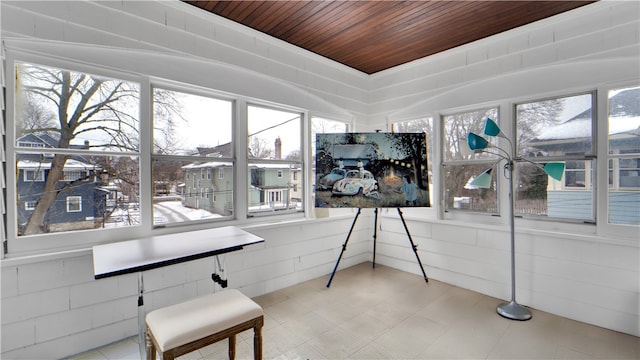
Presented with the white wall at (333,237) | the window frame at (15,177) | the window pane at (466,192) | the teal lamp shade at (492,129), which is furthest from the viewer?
the window pane at (466,192)

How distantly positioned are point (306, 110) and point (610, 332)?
12.2 ft

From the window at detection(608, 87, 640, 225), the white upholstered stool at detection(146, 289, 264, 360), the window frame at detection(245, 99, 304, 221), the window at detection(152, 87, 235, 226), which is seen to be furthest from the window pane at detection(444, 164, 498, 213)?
the white upholstered stool at detection(146, 289, 264, 360)

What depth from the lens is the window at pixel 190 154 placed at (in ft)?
8.52

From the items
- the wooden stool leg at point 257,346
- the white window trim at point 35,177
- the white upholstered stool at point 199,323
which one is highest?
the white window trim at point 35,177

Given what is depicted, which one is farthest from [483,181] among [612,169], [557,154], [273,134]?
[273,134]

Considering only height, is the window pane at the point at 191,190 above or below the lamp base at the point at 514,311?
above

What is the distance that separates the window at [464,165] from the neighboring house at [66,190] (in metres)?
3.64

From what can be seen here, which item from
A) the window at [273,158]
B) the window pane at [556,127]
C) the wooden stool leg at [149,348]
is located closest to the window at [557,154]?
the window pane at [556,127]

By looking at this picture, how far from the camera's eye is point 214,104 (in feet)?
9.61

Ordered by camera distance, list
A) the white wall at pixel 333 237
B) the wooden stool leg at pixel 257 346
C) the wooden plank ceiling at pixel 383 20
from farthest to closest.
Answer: the wooden plank ceiling at pixel 383 20
the white wall at pixel 333 237
the wooden stool leg at pixel 257 346

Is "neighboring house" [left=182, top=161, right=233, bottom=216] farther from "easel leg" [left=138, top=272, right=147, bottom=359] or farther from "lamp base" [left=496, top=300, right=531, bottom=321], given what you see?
"lamp base" [left=496, top=300, right=531, bottom=321]

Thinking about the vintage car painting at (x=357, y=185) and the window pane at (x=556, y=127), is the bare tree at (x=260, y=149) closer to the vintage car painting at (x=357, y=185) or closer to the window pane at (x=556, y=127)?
the vintage car painting at (x=357, y=185)

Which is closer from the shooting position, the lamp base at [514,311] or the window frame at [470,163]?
the lamp base at [514,311]

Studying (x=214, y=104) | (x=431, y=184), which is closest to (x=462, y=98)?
(x=431, y=184)
